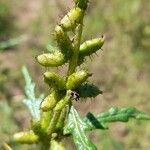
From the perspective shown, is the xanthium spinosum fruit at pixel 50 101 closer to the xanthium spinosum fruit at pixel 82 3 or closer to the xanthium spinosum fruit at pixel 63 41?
the xanthium spinosum fruit at pixel 63 41

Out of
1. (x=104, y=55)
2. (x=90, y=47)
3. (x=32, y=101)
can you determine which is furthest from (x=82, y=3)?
(x=104, y=55)

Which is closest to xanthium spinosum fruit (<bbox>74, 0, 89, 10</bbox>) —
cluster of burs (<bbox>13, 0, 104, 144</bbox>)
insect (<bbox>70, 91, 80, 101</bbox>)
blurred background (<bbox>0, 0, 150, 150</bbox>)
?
cluster of burs (<bbox>13, 0, 104, 144</bbox>)

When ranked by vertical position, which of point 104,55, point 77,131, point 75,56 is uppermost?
point 104,55

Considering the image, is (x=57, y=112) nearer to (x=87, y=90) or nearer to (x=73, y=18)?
(x=87, y=90)

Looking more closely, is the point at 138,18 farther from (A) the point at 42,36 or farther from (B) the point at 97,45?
(B) the point at 97,45

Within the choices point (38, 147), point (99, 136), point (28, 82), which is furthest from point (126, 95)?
point (38, 147)

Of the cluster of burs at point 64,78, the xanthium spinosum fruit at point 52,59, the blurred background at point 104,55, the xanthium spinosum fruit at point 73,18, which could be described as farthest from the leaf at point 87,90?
the blurred background at point 104,55

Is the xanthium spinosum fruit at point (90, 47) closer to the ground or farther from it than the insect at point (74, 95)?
farther from it
